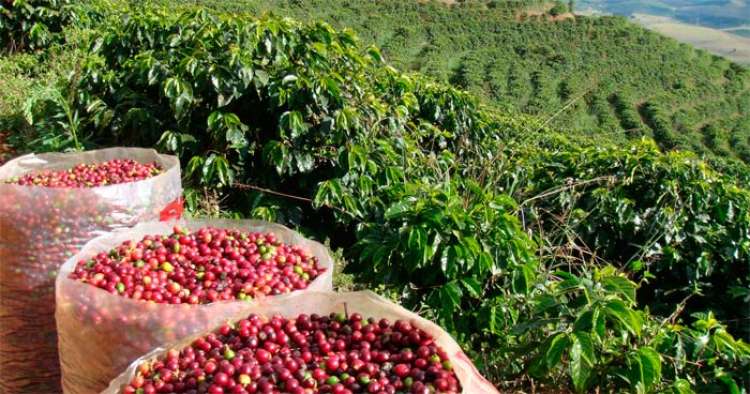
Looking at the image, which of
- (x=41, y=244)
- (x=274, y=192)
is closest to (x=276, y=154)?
(x=274, y=192)

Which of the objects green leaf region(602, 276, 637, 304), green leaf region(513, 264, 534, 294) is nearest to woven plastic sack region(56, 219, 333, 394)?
green leaf region(513, 264, 534, 294)

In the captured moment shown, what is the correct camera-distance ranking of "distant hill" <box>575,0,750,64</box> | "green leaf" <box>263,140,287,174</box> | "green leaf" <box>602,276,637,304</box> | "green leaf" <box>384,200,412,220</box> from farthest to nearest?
"distant hill" <box>575,0,750,64</box> → "green leaf" <box>263,140,287,174</box> → "green leaf" <box>384,200,412,220</box> → "green leaf" <box>602,276,637,304</box>

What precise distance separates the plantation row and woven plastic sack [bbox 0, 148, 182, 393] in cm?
103

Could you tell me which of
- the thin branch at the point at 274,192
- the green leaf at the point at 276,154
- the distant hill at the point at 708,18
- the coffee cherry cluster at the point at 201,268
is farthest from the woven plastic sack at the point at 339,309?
the distant hill at the point at 708,18

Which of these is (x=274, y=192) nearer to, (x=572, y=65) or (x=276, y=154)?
(x=276, y=154)

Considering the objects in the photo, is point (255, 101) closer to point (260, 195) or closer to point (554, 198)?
point (260, 195)

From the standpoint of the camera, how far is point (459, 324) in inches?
110

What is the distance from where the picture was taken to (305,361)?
1.74 m

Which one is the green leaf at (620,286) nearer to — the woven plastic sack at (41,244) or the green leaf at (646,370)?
the green leaf at (646,370)

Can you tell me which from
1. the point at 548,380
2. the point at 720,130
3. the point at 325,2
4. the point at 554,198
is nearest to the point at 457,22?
the point at 325,2

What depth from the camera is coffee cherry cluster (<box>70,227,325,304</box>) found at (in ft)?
6.84

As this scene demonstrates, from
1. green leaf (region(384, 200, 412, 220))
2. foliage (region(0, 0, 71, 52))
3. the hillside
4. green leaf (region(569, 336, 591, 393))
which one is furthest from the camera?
the hillside

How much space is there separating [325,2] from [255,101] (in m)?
32.1

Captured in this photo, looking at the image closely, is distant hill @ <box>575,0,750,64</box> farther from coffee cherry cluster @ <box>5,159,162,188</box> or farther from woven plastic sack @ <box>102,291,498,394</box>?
woven plastic sack @ <box>102,291,498,394</box>
